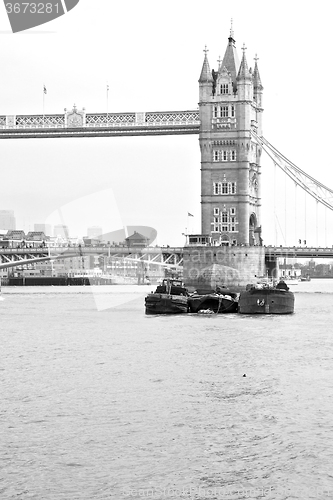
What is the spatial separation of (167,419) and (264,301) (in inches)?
1206

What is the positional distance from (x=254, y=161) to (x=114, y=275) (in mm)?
57769

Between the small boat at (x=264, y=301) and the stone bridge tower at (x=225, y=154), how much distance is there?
30077 mm

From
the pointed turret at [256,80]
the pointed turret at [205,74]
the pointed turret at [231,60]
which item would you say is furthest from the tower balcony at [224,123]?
the pointed turret at [256,80]

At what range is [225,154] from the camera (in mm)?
80062

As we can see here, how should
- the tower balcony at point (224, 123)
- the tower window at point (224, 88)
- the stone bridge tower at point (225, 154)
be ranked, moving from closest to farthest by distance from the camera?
1. the stone bridge tower at point (225, 154)
2. the tower balcony at point (224, 123)
3. the tower window at point (224, 88)

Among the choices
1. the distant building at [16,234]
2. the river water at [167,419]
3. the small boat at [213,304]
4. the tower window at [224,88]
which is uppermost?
the tower window at [224,88]

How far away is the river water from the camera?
14.0 metres

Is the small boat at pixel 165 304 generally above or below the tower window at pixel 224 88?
below

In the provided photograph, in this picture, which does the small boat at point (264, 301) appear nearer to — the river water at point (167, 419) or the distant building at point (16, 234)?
the river water at point (167, 419)

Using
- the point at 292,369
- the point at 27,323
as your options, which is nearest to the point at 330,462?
the point at 292,369

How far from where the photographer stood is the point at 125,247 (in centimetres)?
8562

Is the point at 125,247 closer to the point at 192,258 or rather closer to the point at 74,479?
the point at 192,258

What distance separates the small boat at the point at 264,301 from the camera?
1892 inches

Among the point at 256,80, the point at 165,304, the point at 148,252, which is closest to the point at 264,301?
the point at 165,304
